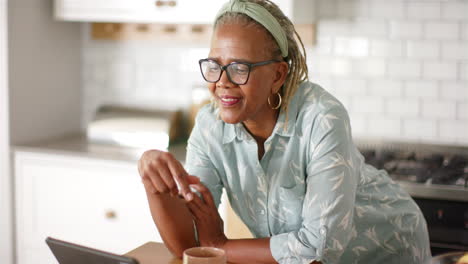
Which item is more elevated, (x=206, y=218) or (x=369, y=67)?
(x=369, y=67)

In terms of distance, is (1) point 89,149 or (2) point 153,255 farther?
(1) point 89,149

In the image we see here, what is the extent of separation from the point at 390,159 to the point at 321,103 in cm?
146

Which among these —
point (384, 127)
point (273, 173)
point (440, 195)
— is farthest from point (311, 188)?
point (384, 127)

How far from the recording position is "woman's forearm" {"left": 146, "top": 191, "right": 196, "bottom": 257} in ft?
5.24

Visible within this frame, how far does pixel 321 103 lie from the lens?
1635 mm

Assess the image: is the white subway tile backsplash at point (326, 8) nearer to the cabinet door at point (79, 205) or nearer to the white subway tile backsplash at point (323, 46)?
the white subway tile backsplash at point (323, 46)

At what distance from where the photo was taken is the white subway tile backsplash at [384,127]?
3.23m

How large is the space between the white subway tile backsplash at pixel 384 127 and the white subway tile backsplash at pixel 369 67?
0.22 metres

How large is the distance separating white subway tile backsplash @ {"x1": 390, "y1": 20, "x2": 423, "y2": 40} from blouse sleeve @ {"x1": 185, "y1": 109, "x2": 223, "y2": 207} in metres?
1.65

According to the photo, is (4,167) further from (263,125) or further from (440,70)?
(440,70)

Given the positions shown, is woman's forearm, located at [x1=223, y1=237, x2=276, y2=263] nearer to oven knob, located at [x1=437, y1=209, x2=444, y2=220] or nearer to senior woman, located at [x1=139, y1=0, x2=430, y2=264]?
senior woman, located at [x1=139, y1=0, x2=430, y2=264]

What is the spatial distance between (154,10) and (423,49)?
51.9 inches

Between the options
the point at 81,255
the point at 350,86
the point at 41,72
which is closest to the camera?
the point at 81,255

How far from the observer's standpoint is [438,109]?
3156 mm
